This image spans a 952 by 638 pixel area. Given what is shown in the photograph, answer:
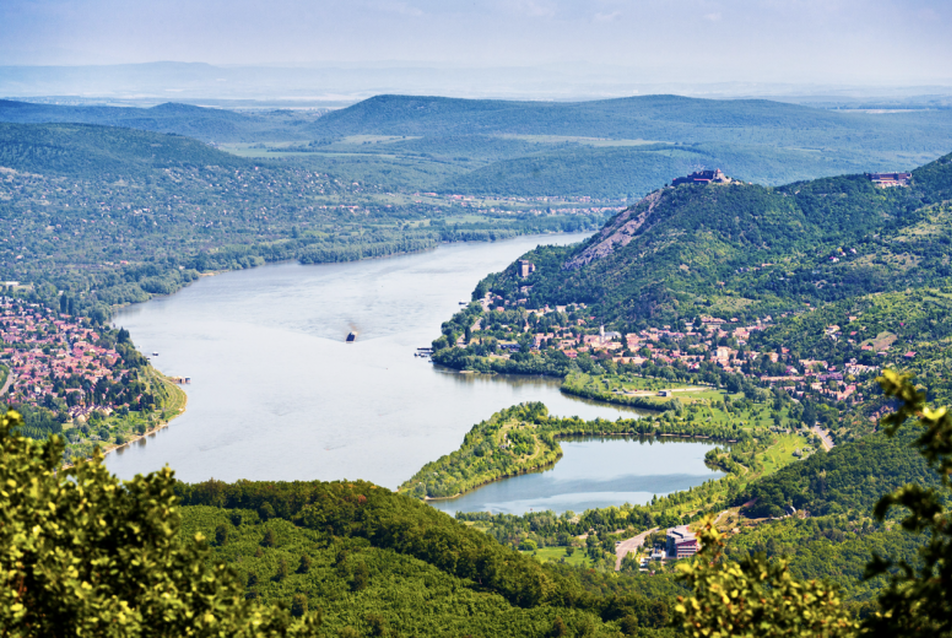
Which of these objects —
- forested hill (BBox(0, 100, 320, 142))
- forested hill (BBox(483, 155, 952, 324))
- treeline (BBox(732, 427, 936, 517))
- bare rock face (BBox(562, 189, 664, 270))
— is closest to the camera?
treeline (BBox(732, 427, 936, 517))

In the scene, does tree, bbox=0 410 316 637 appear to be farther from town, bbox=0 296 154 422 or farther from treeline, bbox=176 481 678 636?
town, bbox=0 296 154 422

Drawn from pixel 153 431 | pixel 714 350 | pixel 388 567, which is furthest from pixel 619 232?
pixel 388 567

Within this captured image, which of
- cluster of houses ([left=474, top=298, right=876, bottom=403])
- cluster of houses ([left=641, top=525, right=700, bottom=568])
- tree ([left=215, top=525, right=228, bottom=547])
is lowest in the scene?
cluster of houses ([left=474, top=298, right=876, bottom=403])

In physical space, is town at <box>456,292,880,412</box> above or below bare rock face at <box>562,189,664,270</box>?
below

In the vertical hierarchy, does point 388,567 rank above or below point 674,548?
above

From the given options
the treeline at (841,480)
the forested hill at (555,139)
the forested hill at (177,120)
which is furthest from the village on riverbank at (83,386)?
the forested hill at (177,120)

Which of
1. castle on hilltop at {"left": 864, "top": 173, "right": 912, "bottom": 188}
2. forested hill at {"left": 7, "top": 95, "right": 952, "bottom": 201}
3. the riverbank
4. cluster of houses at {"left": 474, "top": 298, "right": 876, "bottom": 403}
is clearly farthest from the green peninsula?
forested hill at {"left": 7, "top": 95, "right": 952, "bottom": 201}

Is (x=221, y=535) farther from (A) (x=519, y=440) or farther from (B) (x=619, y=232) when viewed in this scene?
(B) (x=619, y=232)
